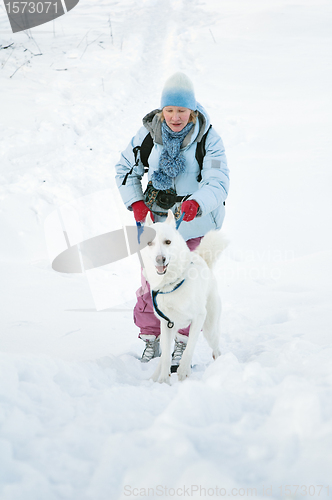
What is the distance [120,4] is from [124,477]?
19670 millimetres

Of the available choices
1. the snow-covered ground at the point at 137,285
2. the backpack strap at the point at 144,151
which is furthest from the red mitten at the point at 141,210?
the snow-covered ground at the point at 137,285

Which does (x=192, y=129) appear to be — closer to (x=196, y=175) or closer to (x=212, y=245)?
(x=196, y=175)

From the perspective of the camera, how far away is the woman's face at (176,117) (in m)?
2.21

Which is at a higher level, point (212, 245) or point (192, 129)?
point (192, 129)

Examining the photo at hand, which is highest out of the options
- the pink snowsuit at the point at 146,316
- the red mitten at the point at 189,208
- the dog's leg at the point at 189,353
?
the red mitten at the point at 189,208

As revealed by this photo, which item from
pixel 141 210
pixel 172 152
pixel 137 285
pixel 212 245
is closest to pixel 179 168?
pixel 172 152

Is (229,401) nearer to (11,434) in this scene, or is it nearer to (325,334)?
(11,434)

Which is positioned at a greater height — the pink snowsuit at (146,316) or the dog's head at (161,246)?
the dog's head at (161,246)

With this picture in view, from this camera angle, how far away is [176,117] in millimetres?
2197

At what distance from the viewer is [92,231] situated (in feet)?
16.1
